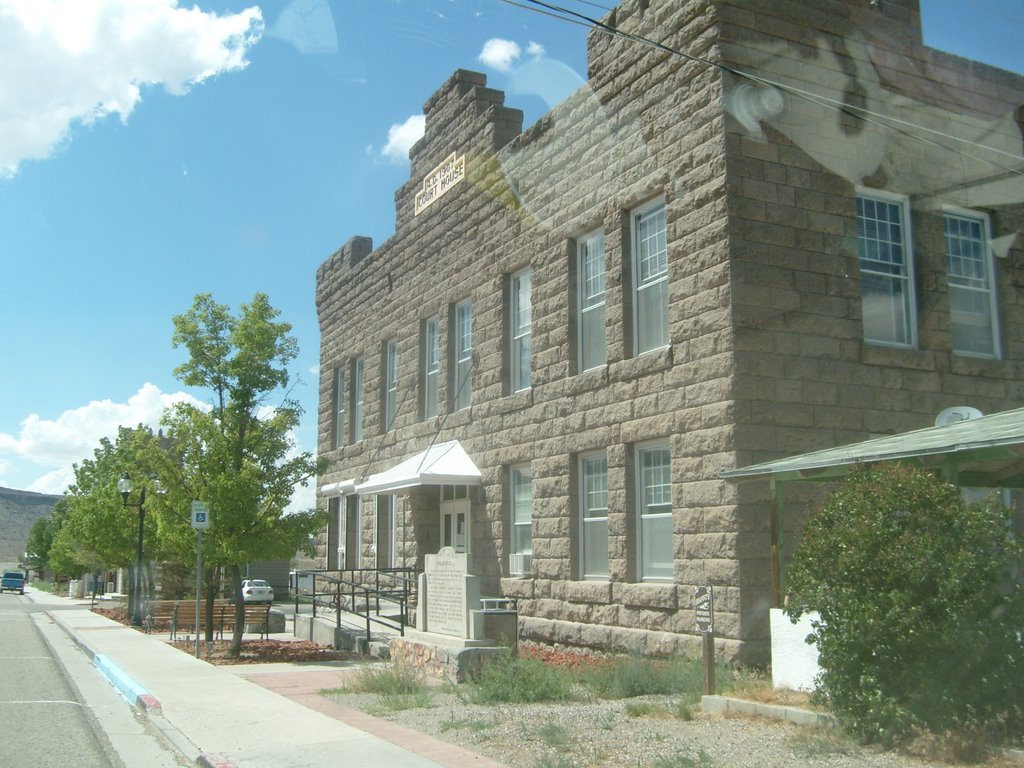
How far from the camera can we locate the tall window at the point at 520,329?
724 inches

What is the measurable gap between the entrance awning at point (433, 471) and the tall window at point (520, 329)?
1742mm

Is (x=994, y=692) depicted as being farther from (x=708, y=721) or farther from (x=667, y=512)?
(x=667, y=512)

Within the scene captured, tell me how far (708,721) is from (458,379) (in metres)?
12.0

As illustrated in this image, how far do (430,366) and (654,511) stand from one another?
29.1 ft

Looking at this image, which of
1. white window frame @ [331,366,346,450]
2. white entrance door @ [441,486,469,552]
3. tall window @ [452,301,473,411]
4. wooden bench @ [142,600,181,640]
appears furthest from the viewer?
white window frame @ [331,366,346,450]

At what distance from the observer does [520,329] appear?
18.7 metres

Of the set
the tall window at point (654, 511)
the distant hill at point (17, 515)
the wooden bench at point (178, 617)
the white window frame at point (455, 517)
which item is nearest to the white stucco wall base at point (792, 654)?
the tall window at point (654, 511)

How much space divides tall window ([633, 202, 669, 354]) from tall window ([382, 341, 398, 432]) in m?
9.75

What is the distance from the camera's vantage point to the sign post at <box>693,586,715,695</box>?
10289mm

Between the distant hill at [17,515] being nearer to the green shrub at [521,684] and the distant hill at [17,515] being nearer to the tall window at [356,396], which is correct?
the tall window at [356,396]

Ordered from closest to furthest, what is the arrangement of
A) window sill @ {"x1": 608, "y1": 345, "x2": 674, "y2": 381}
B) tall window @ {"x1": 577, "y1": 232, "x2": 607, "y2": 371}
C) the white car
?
window sill @ {"x1": 608, "y1": 345, "x2": 674, "y2": 381}, tall window @ {"x1": 577, "y1": 232, "x2": 607, "y2": 371}, the white car

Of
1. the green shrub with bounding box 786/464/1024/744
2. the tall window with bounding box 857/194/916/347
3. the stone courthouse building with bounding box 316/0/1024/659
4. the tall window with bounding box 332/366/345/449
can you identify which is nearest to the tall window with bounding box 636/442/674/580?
the stone courthouse building with bounding box 316/0/1024/659

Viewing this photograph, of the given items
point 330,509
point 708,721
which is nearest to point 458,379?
point 330,509

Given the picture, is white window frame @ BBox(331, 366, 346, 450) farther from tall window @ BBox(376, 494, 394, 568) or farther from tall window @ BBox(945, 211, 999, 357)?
tall window @ BBox(945, 211, 999, 357)
